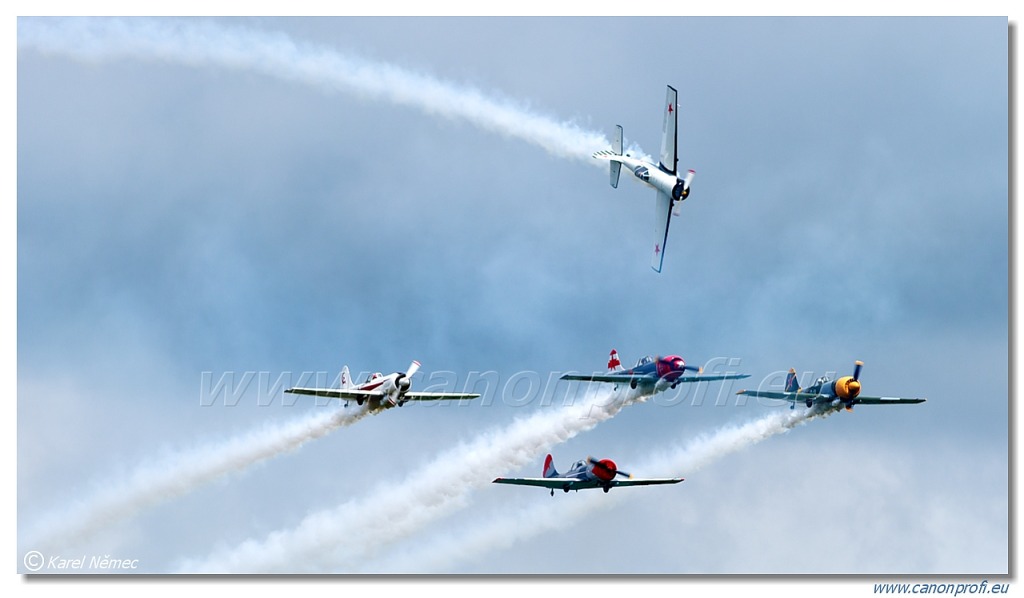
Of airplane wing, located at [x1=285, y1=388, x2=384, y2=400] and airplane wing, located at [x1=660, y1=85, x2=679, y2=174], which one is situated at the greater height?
airplane wing, located at [x1=660, y1=85, x2=679, y2=174]

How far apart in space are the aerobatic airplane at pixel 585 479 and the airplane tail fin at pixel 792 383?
9.73 metres

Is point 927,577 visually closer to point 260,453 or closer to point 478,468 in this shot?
point 478,468

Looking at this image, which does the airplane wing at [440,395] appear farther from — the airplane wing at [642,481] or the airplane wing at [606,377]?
the airplane wing at [642,481]

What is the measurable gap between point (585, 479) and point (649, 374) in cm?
577

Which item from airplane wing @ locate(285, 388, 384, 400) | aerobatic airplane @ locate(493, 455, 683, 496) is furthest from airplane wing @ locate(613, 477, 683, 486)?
airplane wing @ locate(285, 388, 384, 400)

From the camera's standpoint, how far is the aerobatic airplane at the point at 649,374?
9600cm

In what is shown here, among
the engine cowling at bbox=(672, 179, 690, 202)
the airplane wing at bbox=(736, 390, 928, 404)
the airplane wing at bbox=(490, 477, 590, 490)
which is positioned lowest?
the airplane wing at bbox=(490, 477, 590, 490)

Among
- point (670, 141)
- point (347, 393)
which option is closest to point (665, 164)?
point (670, 141)

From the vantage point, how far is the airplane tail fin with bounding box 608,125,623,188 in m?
94.2

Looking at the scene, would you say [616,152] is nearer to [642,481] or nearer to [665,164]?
[665,164]

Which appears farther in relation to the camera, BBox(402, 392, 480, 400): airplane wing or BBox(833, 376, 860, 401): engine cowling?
BBox(833, 376, 860, 401): engine cowling

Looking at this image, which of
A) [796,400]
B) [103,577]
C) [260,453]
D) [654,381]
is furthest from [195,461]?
[796,400]

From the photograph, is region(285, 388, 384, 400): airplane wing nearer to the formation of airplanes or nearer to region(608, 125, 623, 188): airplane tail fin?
the formation of airplanes

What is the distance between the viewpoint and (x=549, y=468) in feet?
317
